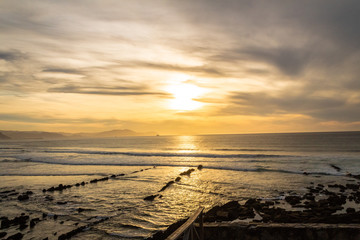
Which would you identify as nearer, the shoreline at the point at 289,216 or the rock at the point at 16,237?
the shoreline at the point at 289,216

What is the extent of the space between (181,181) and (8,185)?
1833 cm

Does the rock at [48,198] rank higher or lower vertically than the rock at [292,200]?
lower

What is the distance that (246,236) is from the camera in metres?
8.94

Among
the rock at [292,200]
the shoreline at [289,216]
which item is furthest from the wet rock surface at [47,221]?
the rock at [292,200]

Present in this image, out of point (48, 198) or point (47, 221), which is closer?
point (47, 221)

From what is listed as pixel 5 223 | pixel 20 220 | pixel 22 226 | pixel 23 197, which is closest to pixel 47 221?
pixel 22 226

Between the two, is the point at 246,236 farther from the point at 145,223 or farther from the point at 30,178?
the point at 30,178

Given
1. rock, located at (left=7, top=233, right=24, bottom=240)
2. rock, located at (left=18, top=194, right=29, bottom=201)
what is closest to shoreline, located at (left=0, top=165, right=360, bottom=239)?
rock, located at (left=18, top=194, right=29, bottom=201)

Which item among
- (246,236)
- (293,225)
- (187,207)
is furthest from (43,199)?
(293,225)

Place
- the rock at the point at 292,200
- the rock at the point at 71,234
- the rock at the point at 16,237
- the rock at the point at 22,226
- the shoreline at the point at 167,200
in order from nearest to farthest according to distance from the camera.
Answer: the rock at the point at 16,237
the rock at the point at 71,234
the shoreline at the point at 167,200
the rock at the point at 22,226
the rock at the point at 292,200

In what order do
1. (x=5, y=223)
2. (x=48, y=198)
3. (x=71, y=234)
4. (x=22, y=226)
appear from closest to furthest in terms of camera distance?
(x=71, y=234) → (x=22, y=226) → (x=5, y=223) → (x=48, y=198)

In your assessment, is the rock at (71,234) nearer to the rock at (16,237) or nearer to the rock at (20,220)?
the rock at (16,237)

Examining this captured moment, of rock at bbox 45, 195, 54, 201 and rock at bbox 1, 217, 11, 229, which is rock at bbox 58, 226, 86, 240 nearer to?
rock at bbox 1, 217, 11, 229

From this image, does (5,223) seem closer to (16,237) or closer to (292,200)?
(16,237)
